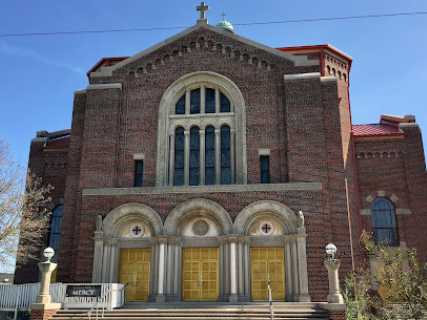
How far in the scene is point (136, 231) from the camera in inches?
930

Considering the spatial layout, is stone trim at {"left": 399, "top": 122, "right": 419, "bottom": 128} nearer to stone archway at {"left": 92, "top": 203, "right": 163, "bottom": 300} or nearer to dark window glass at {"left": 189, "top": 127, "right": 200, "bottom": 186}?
dark window glass at {"left": 189, "top": 127, "right": 200, "bottom": 186}

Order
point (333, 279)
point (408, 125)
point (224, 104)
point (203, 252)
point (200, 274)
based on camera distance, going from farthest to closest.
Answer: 1. point (408, 125)
2. point (224, 104)
3. point (203, 252)
4. point (200, 274)
5. point (333, 279)

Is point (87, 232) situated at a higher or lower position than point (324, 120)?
lower

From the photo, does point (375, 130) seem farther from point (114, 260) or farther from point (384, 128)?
point (114, 260)

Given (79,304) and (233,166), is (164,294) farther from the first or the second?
(233,166)

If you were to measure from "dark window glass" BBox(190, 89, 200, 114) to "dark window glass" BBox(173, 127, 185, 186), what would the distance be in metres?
1.25

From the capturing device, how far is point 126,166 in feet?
81.7

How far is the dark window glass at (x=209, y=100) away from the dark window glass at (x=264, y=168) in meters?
3.76

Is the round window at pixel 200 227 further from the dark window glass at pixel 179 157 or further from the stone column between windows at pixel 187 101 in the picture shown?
the stone column between windows at pixel 187 101

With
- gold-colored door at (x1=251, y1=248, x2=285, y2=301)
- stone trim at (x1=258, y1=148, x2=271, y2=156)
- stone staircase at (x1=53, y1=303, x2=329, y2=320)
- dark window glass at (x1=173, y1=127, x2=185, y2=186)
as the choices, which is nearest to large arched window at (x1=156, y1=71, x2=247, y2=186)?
dark window glass at (x1=173, y1=127, x2=185, y2=186)

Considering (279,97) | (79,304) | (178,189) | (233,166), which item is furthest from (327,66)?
(79,304)

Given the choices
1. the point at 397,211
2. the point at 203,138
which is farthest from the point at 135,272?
the point at 397,211

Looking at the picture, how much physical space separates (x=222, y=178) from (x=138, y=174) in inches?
167

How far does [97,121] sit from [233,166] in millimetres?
7384
